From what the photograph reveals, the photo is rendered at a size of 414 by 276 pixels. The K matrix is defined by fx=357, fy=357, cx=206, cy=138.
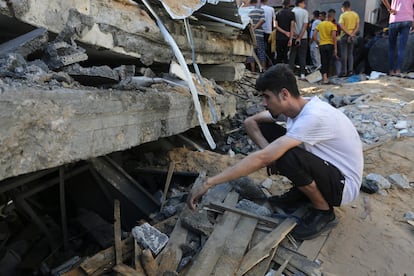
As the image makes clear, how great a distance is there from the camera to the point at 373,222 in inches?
124

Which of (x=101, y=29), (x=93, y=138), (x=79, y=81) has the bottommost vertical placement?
(x=93, y=138)

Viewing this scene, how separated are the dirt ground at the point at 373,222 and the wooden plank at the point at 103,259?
1.46 meters

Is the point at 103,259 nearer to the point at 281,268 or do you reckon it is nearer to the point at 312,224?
the point at 281,268

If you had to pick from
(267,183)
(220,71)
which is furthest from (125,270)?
(220,71)

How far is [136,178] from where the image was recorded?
436 centimetres

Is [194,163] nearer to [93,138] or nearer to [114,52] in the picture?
[114,52]

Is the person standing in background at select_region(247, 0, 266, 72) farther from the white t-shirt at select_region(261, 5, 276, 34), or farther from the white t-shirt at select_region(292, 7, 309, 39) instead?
the white t-shirt at select_region(292, 7, 309, 39)

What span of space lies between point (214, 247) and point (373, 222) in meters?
1.52

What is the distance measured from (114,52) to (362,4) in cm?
1130

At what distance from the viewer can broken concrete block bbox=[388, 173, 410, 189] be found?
379 cm

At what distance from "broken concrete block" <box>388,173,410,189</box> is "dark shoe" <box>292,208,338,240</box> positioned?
1.35 metres

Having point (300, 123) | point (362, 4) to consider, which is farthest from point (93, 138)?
point (362, 4)

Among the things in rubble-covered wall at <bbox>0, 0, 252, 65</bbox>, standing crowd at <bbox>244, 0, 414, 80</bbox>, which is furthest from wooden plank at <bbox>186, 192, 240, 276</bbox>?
standing crowd at <bbox>244, 0, 414, 80</bbox>

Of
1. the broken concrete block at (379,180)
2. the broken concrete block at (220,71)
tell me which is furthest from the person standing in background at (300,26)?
the broken concrete block at (379,180)
